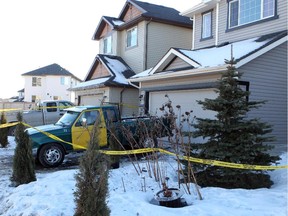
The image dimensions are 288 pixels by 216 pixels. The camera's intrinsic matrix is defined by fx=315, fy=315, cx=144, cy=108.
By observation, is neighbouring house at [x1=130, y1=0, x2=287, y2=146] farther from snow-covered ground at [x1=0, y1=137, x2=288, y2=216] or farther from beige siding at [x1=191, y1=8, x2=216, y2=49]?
snow-covered ground at [x1=0, y1=137, x2=288, y2=216]

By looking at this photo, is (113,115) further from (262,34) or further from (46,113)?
(46,113)

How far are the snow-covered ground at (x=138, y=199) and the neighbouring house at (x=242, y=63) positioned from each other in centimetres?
439

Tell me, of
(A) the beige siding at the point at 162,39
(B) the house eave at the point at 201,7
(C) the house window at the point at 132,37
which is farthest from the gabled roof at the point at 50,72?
(B) the house eave at the point at 201,7

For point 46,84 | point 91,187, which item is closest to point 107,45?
Result: point 91,187

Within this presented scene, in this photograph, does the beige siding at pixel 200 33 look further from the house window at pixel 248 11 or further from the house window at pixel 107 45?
the house window at pixel 107 45

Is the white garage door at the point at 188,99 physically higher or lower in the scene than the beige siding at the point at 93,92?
lower

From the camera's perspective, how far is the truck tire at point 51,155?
9195 millimetres

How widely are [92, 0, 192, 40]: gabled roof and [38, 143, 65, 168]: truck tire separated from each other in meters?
11.3

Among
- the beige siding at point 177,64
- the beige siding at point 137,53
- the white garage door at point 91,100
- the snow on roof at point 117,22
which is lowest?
the white garage door at point 91,100

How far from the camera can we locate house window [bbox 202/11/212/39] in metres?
15.0

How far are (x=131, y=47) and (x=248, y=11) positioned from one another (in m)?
8.68

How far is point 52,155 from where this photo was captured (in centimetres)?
932

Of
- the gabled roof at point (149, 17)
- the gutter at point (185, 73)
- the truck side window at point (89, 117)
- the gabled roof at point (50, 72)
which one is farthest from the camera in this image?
the gabled roof at point (50, 72)

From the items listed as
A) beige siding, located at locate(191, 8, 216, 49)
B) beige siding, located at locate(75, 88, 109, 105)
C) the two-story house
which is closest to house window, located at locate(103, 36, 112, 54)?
the two-story house
